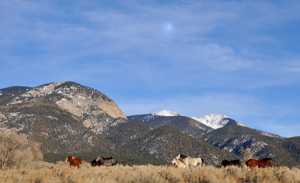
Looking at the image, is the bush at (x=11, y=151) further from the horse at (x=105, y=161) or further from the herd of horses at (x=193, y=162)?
the herd of horses at (x=193, y=162)

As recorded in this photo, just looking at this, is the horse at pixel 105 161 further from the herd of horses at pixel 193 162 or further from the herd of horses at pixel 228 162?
the herd of horses at pixel 228 162

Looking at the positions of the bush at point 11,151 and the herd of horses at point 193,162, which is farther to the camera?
the bush at point 11,151

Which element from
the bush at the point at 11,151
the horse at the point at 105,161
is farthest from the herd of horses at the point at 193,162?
the bush at the point at 11,151

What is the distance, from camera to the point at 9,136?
65875 millimetres

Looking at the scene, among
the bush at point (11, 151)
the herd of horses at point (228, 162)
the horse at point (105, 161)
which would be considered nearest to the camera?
the herd of horses at point (228, 162)

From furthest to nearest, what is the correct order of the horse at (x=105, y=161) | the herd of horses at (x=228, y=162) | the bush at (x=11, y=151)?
the bush at (x=11, y=151) → the horse at (x=105, y=161) → the herd of horses at (x=228, y=162)

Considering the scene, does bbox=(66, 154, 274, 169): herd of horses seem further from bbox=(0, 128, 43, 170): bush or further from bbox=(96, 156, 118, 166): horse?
bbox=(0, 128, 43, 170): bush

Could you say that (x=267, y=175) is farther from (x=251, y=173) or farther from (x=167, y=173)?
(x=167, y=173)

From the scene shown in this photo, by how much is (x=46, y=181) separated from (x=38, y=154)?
81304 mm

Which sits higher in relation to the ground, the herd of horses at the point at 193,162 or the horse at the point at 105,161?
the herd of horses at the point at 193,162

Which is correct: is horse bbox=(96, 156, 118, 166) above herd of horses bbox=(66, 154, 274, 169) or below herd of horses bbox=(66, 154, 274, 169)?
below

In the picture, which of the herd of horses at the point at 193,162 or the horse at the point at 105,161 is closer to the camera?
the herd of horses at the point at 193,162

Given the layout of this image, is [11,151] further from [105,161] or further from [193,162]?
[193,162]

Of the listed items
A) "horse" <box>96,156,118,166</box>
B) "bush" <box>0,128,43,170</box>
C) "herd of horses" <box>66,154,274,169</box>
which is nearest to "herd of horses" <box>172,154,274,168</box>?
"herd of horses" <box>66,154,274,169</box>
